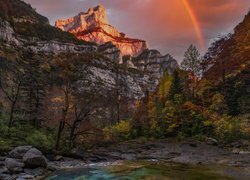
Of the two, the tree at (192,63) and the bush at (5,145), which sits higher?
the tree at (192,63)

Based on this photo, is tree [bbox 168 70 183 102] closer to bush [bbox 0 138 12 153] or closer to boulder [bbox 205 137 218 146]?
boulder [bbox 205 137 218 146]

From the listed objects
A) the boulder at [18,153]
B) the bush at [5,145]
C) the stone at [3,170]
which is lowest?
the stone at [3,170]

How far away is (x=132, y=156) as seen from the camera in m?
47.5

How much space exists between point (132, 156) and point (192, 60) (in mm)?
36841

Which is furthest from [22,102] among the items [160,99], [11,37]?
[11,37]

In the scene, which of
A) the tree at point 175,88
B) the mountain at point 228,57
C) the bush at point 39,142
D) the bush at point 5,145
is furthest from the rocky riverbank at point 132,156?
the mountain at point 228,57

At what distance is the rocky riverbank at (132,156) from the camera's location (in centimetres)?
2845

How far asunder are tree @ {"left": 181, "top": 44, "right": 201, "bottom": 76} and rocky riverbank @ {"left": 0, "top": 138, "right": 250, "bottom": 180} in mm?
20773

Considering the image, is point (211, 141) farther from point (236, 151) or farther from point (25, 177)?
point (25, 177)

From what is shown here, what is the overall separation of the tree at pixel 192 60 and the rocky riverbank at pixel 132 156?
20773mm

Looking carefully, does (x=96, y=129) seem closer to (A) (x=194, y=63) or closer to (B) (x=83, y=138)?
(B) (x=83, y=138)

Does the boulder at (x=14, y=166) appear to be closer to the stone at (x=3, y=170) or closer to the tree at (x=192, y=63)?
the stone at (x=3, y=170)

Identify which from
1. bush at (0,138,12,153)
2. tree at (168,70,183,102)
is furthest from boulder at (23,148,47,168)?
tree at (168,70,183,102)

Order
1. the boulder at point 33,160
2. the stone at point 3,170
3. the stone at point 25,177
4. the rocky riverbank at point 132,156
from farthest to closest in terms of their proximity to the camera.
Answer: the boulder at point 33,160, the rocky riverbank at point 132,156, the stone at point 3,170, the stone at point 25,177
